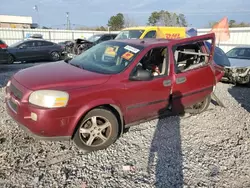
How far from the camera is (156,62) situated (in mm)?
4395

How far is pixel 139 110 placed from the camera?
3.80 metres

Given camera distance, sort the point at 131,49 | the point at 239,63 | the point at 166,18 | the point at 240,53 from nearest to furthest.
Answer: the point at 131,49
the point at 239,63
the point at 240,53
the point at 166,18

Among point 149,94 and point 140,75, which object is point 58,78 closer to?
point 140,75

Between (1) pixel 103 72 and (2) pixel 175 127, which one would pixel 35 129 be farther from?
(2) pixel 175 127

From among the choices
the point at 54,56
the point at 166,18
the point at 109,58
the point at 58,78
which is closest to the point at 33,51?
the point at 54,56

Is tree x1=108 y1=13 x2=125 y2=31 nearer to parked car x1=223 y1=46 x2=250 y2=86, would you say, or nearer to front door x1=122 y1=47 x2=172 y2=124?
parked car x1=223 y1=46 x2=250 y2=86

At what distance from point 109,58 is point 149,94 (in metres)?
0.96

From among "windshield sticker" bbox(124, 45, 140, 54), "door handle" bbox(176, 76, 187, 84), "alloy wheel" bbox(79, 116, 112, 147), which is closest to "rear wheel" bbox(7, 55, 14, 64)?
"windshield sticker" bbox(124, 45, 140, 54)

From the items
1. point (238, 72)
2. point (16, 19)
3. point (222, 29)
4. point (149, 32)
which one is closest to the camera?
point (238, 72)

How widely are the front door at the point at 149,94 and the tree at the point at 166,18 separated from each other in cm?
3582

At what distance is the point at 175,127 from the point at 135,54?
1.71 meters

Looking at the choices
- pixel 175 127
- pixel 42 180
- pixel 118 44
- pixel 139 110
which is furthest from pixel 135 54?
pixel 42 180

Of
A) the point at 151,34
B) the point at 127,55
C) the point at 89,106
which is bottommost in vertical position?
the point at 89,106

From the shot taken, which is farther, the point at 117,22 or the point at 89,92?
the point at 117,22
